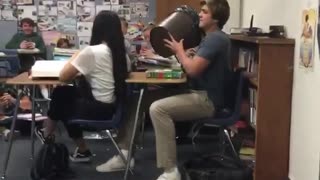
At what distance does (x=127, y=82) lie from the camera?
2.97 m

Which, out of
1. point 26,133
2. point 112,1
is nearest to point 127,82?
point 26,133

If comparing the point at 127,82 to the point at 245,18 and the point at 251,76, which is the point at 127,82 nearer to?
the point at 251,76

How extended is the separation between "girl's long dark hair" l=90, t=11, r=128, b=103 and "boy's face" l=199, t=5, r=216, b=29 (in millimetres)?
528

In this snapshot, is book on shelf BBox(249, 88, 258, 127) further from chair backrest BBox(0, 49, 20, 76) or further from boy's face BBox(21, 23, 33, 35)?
boy's face BBox(21, 23, 33, 35)

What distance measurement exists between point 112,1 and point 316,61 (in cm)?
405

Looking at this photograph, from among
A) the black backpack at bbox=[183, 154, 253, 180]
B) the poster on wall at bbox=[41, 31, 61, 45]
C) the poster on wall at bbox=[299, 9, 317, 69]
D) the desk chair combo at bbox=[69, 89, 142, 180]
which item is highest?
the poster on wall at bbox=[299, 9, 317, 69]

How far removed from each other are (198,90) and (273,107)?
46 centimetres

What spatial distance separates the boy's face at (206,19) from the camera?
2967 millimetres

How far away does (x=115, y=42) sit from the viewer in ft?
10.0

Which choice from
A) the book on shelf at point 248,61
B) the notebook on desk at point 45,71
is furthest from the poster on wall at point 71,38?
the notebook on desk at point 45,71

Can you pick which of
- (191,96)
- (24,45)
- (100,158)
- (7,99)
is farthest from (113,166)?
(24,45)

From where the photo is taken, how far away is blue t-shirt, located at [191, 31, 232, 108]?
112 inches

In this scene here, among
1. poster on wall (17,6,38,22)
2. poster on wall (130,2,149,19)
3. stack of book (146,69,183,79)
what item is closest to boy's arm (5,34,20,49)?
poster on wall (17,6,38,22)

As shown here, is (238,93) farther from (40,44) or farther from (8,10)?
(8,10)
